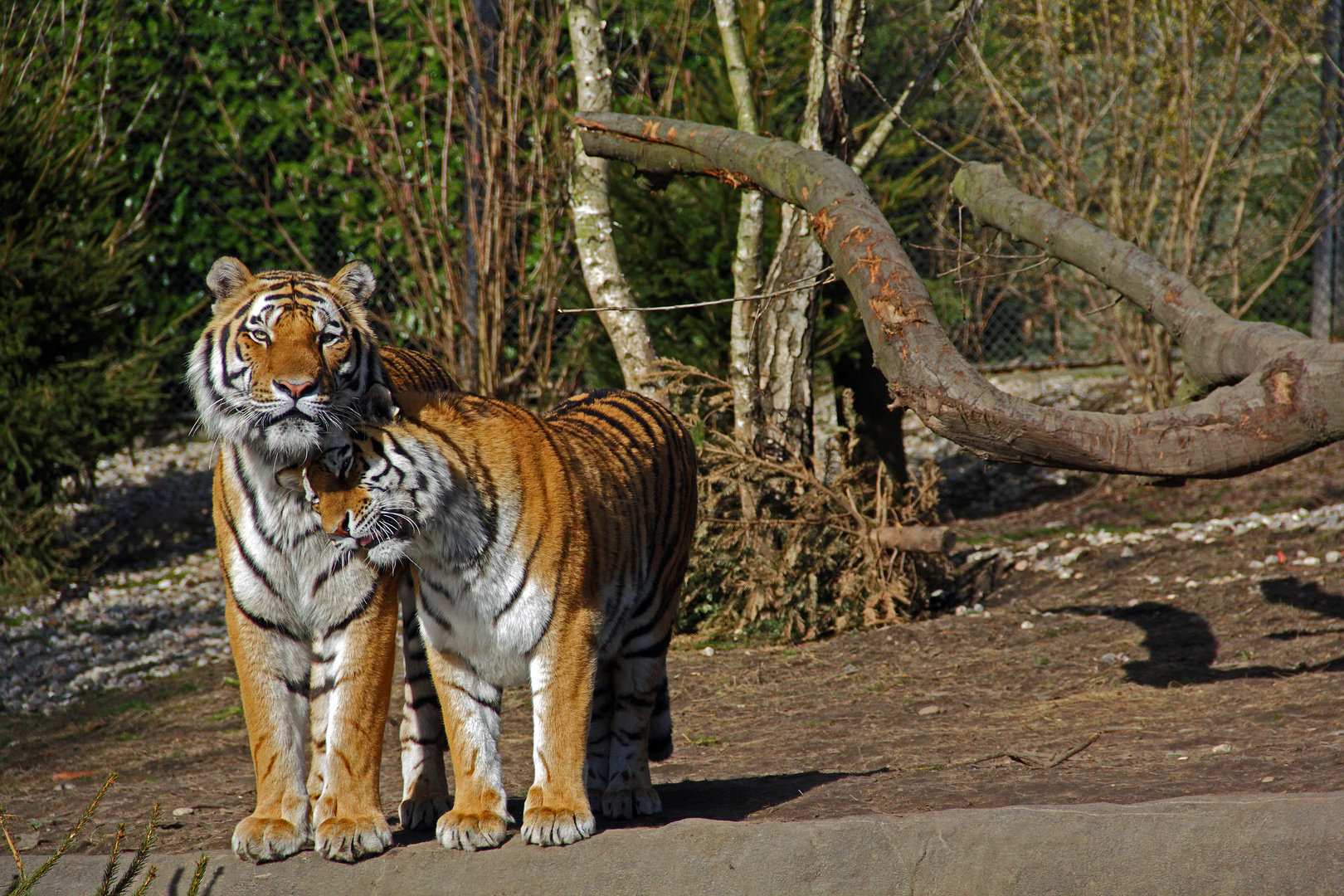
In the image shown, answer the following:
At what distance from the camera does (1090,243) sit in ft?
13.7

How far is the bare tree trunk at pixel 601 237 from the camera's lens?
6453mm

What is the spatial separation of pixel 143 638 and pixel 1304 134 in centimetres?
847

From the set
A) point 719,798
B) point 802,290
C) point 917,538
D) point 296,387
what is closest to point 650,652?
point 719,798

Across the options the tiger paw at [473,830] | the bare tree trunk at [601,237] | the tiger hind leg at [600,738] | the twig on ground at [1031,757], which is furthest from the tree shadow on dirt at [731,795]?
the bare tree trunk at [601,237]

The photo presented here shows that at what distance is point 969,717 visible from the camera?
200 inches

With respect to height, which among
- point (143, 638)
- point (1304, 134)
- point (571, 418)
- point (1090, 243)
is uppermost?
point (1304, 134)

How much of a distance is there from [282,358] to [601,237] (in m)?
3.54

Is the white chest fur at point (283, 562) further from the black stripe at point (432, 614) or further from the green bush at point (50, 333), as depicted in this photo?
the green bush at point (50, 333)

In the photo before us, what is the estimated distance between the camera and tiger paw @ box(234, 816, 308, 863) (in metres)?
3.31

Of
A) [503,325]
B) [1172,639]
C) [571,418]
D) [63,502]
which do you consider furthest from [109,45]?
[1172,639]

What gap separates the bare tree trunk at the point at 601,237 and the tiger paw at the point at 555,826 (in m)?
3.41

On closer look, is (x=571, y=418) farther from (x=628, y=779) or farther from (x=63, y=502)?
(x=63, y=502)

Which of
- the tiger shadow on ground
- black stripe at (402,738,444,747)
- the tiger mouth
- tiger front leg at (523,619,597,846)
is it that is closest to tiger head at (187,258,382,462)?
the tiger mouth

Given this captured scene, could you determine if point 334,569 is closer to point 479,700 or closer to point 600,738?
point 479,700
